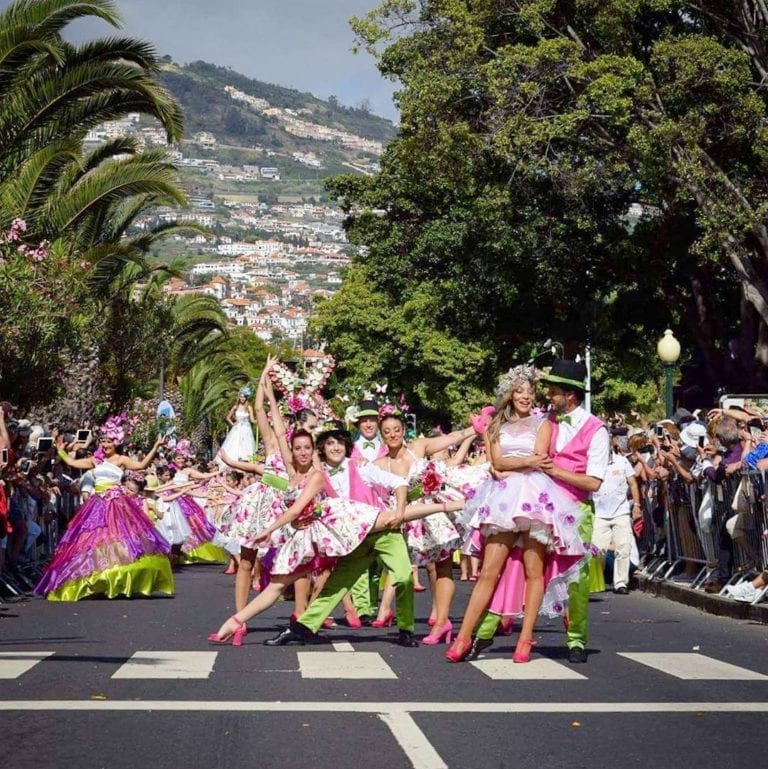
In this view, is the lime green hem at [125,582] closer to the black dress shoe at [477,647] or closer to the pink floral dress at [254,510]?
the pink floral dress at [254,510]

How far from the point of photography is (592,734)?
859 centimetres

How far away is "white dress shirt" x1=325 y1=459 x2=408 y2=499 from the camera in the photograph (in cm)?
1380

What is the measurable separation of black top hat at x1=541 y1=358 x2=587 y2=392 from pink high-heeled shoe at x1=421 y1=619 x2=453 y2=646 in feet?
8.76

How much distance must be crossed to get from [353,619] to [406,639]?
92.0 inches

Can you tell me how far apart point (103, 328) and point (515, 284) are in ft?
30.3

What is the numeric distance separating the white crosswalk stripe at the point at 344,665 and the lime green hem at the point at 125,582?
732 cm

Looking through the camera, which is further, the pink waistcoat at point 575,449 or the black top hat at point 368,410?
the black top hat at point 368,410

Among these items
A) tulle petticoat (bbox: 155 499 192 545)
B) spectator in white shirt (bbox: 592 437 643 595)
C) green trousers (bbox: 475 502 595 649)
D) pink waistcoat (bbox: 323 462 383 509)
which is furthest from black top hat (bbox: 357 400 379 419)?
tulle petticoat (bbox: 155 499 192 545)

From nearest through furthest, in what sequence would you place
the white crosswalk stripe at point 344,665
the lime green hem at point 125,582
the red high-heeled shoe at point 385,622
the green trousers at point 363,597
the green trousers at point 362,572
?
1. the white crosswalk stripe at point 344,665
2. the green trousers at point 362,572
3. the red high-heeled shoe at point 385,622
4. the green trousers at point 363,597
5. the lime green hem at point 125,582

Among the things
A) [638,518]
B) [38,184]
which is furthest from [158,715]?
[38,184]

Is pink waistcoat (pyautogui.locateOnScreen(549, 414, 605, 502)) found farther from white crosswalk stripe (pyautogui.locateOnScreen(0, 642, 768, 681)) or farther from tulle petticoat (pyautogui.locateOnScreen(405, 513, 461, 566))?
tulle petticoat (pyautogui.locateOnScreen(405, 513, 461, 566))

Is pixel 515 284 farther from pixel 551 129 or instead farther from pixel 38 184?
pixel 38 184

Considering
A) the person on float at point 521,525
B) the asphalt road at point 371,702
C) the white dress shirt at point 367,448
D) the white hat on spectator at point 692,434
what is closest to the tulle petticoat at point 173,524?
the white hat on spectator at point 692,434

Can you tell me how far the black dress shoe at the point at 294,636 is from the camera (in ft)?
44.1
